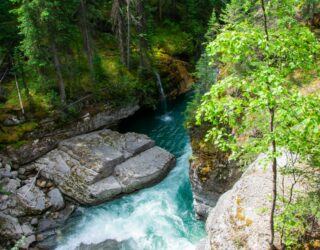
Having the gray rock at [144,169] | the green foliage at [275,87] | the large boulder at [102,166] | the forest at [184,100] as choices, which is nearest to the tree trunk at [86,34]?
the forest at [184,100]

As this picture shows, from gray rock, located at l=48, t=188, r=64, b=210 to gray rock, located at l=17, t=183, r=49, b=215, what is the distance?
0.41 meters

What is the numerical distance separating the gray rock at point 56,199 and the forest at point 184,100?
0.68 feet

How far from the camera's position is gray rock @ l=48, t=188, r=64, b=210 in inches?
815

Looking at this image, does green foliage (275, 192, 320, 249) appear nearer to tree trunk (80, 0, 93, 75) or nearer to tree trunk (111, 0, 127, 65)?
tree trunk (80, 0, 93, 75)

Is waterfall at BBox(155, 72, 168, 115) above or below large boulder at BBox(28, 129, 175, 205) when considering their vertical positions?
above

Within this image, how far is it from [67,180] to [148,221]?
6068mm

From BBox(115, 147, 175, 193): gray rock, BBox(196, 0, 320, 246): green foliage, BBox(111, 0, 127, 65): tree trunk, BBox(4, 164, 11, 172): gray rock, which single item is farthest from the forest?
BBox(115, 147, 175, 193): gray rock

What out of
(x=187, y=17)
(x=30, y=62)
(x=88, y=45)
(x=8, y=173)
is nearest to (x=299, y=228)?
(x=8, y=173)

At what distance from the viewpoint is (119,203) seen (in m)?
21.1

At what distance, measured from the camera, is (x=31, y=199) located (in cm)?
2062

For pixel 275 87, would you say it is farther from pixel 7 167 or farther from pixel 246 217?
pixel 7 167

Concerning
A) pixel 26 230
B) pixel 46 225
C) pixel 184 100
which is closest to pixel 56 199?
pixel 46 225

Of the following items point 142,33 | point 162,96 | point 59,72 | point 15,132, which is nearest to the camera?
point 15,132

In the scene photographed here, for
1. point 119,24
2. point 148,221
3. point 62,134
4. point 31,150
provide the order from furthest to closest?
point 119,24 → point 62,134 → point 31,150 → point 148,221
